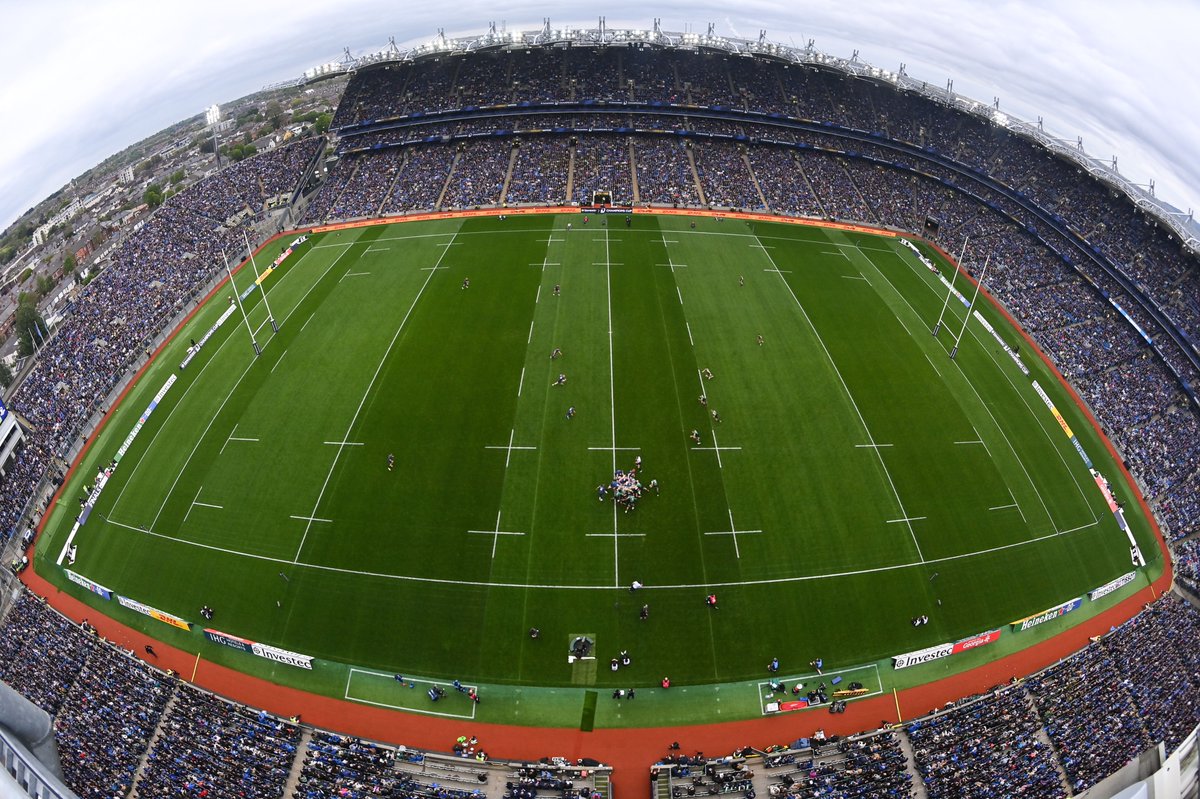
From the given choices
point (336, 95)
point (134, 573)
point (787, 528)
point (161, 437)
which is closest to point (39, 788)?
point (134, 573)

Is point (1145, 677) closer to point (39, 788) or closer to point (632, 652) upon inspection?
point (632, 652)

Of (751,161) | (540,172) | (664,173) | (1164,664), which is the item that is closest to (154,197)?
(540,172)

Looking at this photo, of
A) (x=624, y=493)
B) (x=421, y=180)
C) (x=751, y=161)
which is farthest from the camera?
(x=751, y=161)

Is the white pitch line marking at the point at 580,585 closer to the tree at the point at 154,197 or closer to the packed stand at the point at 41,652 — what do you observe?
the packed stand at the point at 41,652

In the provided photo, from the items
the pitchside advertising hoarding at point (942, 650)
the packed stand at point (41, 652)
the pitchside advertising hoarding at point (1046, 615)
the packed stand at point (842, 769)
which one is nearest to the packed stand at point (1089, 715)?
the pitchside advertising hoarding at point (1046, 615)

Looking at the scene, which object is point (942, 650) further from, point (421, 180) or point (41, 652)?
point (421, 180)

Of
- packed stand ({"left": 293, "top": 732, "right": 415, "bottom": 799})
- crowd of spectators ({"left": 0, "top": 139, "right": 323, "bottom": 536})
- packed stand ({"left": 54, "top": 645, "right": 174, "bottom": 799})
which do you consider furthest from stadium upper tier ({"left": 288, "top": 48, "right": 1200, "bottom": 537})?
packed stand ({"left": 293, "top": 732, "right": 415, "bottom": 799})

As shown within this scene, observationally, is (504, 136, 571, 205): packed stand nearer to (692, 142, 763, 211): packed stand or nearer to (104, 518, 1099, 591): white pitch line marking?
(692, 142, 763, 211): packed stand
